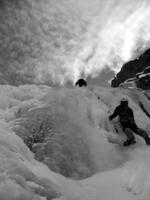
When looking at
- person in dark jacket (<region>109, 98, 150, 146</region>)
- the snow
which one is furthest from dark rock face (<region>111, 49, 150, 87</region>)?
person in dark jacket (<region>109, 98, 150, 146</region>)

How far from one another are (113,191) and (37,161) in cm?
240

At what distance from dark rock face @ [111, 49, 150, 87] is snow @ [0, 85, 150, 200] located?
95.8m

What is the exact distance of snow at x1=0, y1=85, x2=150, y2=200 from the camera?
4992 millimetres

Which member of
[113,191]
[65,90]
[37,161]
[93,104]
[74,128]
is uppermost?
[65,90]

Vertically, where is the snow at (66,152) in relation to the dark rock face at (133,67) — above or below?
below

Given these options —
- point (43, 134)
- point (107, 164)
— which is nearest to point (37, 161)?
point (43, 134)

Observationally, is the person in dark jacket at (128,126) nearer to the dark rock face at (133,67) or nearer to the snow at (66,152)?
the snow at (66,152)

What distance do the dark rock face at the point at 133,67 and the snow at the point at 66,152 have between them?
95.8 meters

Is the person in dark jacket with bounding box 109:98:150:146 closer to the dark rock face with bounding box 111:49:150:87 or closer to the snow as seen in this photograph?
the snow

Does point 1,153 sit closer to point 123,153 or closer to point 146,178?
point 146,178

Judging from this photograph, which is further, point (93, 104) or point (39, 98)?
point (93, 104)

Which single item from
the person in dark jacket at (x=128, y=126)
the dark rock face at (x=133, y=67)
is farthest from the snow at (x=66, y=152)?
the dark rock face at (x=133, y=67)

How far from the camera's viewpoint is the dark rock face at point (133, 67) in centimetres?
10356

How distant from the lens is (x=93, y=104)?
1251 centimetres
